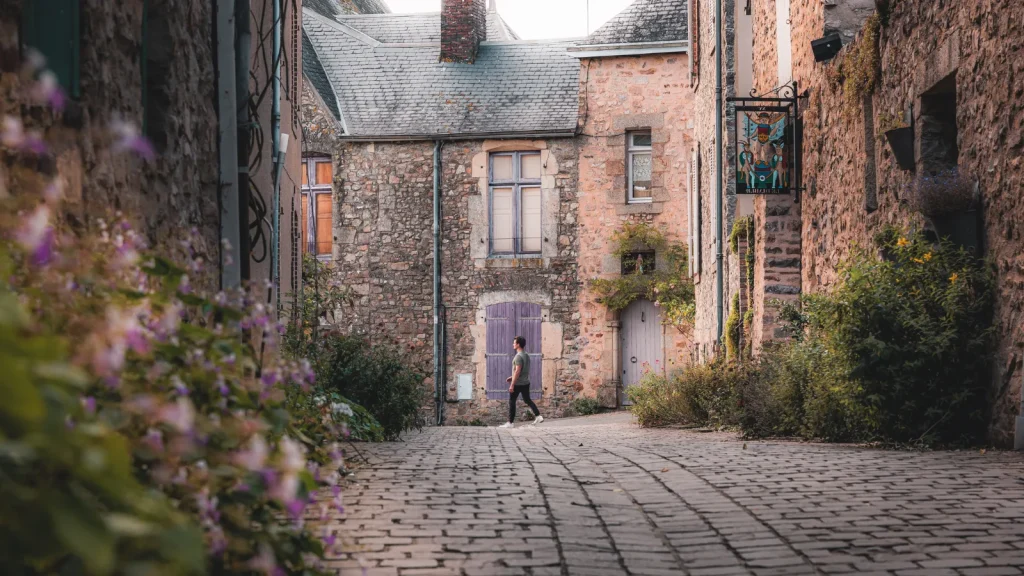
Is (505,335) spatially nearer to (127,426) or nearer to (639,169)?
(639,169)

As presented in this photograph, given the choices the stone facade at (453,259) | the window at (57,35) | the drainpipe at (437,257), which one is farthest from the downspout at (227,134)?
the drainpipe at (437,257)

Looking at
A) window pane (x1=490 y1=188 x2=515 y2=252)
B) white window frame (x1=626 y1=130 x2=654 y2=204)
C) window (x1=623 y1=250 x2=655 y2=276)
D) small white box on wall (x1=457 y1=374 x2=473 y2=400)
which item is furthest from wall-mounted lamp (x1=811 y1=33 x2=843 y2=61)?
small white box on wall (x1=457 y1=374 x2=473 y2=400)

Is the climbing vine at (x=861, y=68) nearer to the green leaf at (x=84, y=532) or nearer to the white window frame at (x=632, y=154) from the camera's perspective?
the green leaf at (x=84, y=532)

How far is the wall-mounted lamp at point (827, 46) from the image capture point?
35.6ft

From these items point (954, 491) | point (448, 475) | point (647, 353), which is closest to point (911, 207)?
point (954, 491)

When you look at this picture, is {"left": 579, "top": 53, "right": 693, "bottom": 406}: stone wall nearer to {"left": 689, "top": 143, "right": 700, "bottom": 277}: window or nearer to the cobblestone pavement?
{"left": 689, "top": 143, "right": 700, "bottom": 277}: window

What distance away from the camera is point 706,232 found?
679 inches

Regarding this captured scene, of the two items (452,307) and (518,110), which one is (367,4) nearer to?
(518,110)

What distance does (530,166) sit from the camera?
20828 mm

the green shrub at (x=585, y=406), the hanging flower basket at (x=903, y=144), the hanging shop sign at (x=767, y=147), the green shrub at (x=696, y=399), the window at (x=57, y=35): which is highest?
the hanging shop sign at (x=767, y=147)

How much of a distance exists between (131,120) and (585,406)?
612 inches

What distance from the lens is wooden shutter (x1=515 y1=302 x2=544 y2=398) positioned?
2019 centimetres

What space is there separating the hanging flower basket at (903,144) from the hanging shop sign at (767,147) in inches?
132

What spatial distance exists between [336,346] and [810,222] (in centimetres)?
525
